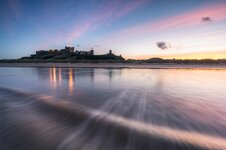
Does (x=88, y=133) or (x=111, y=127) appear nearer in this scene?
(x=88, y=133)

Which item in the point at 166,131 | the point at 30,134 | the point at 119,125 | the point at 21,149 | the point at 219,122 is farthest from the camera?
the point at 219,122

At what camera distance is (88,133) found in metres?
3.32

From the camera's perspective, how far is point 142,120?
4.13 m

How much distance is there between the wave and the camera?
287 cm

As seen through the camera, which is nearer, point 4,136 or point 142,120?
point 4,136

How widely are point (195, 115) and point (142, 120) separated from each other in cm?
162

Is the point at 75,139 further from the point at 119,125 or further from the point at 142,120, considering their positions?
the point at 142,120

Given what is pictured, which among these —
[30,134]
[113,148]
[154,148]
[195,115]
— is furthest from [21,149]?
[195,115]

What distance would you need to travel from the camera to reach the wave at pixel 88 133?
287 centimetres

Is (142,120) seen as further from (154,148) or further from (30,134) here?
(30,134)

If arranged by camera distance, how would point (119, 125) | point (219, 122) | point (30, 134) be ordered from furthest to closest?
point (219, 122)
point (119, 125)
point (30, 134)

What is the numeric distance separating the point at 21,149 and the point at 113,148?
1.51 m

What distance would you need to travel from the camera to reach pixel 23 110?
15.9ft

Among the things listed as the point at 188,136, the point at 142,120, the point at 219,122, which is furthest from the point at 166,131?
the point at 219,122
